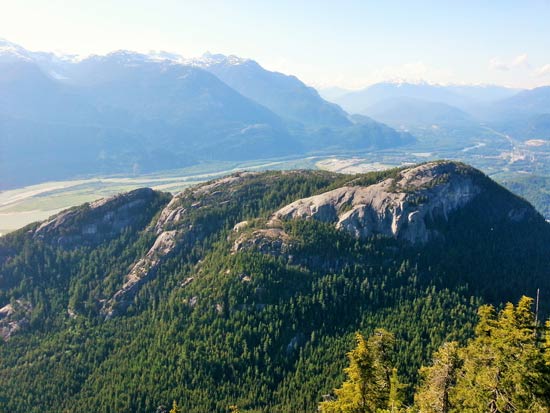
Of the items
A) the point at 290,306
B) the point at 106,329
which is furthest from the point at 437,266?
the point at 106,329

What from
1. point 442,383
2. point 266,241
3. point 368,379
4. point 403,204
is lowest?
point 368,379

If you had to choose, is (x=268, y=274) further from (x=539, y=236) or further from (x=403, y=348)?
(x=539, y=236)

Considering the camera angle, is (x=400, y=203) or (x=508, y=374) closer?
(x=508, y=374)

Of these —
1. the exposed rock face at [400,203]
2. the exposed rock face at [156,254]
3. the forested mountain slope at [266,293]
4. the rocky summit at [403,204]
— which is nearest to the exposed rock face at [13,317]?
the forested mountain slope at [266,293]

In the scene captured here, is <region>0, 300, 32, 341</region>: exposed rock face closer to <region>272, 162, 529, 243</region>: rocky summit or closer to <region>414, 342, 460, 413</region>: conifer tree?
<region>272, 162, 529, 243</region>: rocky summit

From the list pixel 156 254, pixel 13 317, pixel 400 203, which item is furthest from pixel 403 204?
pixel 13 317

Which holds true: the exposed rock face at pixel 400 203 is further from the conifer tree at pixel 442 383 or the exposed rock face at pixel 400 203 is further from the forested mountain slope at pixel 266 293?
the conifer tree at pixel 442 383

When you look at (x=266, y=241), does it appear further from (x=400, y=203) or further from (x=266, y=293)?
(x=400, y=203)
